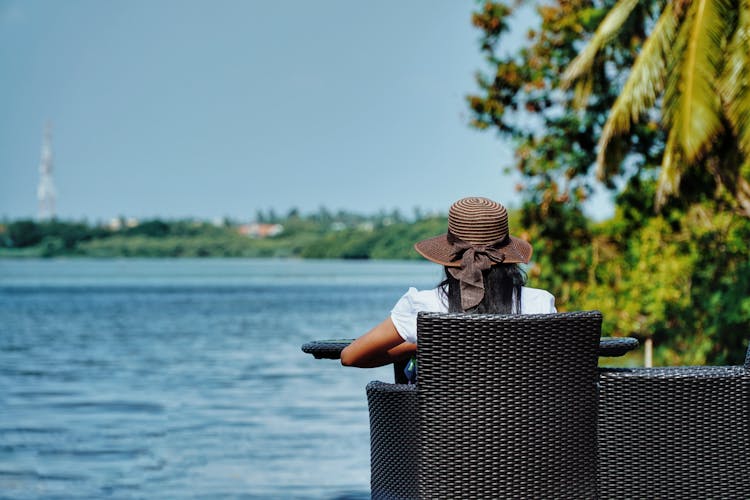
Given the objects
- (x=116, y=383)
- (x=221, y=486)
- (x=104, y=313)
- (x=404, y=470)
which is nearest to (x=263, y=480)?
(x=221, y=486)

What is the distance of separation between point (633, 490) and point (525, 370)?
1.83ft

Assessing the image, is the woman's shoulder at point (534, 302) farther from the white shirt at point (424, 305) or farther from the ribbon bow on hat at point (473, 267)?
the ribbon bow on hat at point (473, 267)

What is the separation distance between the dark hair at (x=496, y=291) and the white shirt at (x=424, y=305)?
2cm

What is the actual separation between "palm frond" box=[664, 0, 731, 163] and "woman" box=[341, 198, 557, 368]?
7254 millimetres

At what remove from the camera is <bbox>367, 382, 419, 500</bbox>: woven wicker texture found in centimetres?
376

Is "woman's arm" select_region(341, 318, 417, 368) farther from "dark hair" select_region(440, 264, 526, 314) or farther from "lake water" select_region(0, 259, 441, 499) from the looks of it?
"lake water" select_region(0, 259, 441, 499)

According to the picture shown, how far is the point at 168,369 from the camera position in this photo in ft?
62.5

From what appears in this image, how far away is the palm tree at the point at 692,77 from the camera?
10.8 m

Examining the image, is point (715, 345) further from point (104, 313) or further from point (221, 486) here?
point (104, 313)

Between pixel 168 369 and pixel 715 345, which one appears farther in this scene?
pixel 168 369

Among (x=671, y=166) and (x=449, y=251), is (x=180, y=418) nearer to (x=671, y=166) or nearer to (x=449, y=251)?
(x=671, y=166)

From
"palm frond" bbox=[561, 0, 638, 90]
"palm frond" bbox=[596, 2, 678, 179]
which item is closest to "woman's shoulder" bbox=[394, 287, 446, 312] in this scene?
"palm frond" bbox=[596, 2, 678, 179]

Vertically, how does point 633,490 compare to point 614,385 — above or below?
below

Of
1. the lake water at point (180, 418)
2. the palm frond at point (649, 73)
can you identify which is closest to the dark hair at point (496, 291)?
the lake water at point (180, 418)
